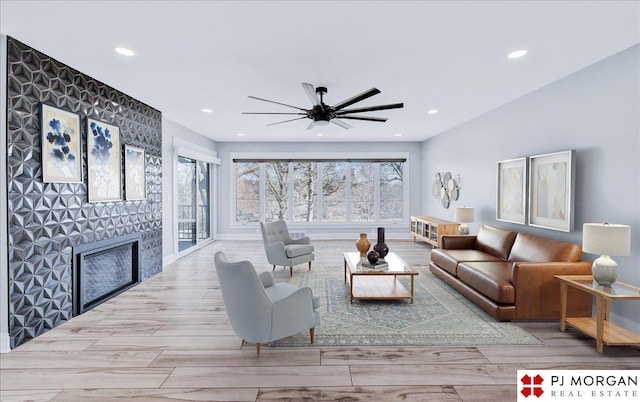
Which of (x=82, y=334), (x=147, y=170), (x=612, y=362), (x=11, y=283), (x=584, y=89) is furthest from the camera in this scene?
(x=147, y=170)

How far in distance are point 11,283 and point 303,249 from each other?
135 inches

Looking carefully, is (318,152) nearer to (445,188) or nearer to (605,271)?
(445,188)

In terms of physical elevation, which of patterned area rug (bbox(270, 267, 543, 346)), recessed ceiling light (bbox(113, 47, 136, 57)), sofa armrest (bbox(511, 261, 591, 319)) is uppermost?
recessed ceiling light (bbox(113, 47, 136, 57))

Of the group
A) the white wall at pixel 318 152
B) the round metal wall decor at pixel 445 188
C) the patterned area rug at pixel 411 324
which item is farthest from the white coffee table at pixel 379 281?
the white wall at pixel 318 152

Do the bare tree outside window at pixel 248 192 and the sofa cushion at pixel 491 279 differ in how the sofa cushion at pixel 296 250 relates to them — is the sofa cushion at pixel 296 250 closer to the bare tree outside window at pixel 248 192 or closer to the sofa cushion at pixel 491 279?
the sofa cushion at pixel 491 279

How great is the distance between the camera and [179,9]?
2.23 m

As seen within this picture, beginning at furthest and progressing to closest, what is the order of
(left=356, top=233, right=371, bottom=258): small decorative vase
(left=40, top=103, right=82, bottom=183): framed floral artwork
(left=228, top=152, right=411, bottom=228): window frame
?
(left=228, top=152, right=411, bottom=228): window frame < (left=356, top=233, right=371, bottom=258): small decorative vase < (left=40, top=103, right=82, bottom=183): framed floral artwork

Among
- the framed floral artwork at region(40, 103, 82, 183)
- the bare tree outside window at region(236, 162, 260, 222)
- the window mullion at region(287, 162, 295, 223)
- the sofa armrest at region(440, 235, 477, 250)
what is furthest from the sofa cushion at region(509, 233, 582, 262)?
the bare tree outside window at region(236, 162, 260, 222)

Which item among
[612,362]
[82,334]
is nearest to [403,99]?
[612,362]

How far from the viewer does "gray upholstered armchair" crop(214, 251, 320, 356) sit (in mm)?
2418

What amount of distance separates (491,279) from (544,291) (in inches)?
18.7

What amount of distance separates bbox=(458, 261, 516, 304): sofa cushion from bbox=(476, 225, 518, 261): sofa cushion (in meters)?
0.29

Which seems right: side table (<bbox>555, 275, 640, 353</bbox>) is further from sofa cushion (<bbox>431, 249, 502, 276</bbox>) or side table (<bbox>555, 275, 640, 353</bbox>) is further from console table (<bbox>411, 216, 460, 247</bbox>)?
console table (<bbox>411, 216, 460, 247</bbox>)

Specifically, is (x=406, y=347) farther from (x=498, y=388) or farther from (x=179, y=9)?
(x=179, y=9)
